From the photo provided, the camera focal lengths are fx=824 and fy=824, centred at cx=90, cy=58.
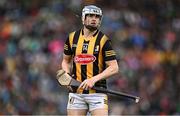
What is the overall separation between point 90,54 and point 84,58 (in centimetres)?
9

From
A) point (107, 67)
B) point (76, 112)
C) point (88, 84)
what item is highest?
point (107, 67)

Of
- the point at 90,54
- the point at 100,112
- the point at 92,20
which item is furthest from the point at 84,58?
the point at 100,112

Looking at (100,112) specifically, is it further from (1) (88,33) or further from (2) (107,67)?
(1) (88,33)

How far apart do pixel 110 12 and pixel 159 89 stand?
3.52m

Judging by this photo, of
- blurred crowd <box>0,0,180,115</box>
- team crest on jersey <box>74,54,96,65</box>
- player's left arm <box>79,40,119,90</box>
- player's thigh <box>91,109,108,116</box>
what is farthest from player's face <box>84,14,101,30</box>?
blurred crowd <box>0,0,180,115</box>

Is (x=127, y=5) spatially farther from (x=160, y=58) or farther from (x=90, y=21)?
(x=90, y=21)

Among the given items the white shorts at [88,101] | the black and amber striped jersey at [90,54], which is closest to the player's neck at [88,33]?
the black and amber striped jersey at [90,54]

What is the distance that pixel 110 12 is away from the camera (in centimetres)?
2086

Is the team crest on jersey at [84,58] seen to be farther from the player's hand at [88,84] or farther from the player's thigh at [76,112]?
the player's thigh at [76,112]

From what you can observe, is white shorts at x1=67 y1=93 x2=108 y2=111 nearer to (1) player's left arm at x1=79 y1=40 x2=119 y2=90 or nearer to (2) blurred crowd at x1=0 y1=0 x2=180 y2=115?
(1) player's left arm at x1=79 y1=40 x2=119 y2=90

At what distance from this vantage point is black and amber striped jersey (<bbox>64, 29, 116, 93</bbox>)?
10211 millimetres

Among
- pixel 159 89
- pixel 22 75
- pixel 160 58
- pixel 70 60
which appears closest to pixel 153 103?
pixel 159 89

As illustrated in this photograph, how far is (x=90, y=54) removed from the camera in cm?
1021

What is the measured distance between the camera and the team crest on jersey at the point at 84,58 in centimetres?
1022
